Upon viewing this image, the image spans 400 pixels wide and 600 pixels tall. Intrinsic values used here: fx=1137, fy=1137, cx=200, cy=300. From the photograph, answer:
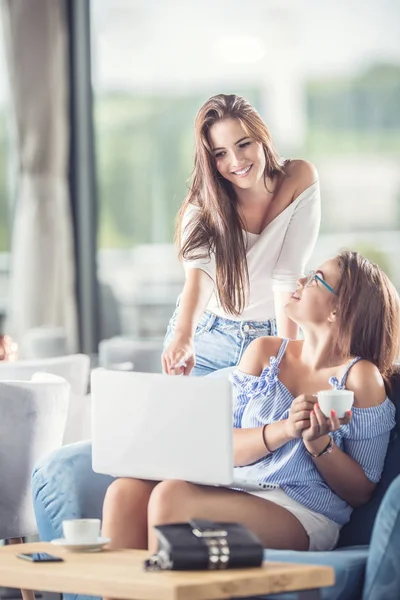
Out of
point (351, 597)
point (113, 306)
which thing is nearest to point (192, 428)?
point (351, 597)

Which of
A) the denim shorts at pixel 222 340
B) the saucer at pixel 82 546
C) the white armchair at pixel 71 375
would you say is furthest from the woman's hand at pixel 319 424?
the white armchair at pixel 71 375

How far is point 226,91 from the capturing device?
7.12 meters

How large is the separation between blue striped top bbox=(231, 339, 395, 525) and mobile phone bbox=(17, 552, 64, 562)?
66 cm

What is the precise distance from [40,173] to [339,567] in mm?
4964

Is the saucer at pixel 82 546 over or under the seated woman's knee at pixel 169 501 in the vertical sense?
under

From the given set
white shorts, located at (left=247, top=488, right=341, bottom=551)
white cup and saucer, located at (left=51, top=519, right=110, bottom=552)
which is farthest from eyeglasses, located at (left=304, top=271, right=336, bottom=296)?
white cup and saucer, located at (left=51, top=519, right=110, bottom=552)

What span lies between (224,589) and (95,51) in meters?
5.78

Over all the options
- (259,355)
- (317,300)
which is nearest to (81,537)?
(259,355)

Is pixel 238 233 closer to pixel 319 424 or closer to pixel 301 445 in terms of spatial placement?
pixel 301 445

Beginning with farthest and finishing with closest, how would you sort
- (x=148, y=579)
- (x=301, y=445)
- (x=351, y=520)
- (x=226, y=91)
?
(x=226, y=91)
(x=351, y=520)
(x=301, y=445)
(x=148, y=579)

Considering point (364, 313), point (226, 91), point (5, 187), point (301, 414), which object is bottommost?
point (301, 414)

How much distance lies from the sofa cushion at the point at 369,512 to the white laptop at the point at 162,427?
0.62 m

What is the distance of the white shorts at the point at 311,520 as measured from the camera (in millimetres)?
2848

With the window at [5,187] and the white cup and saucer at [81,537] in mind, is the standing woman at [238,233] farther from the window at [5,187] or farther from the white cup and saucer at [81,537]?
the window at [5,187]
